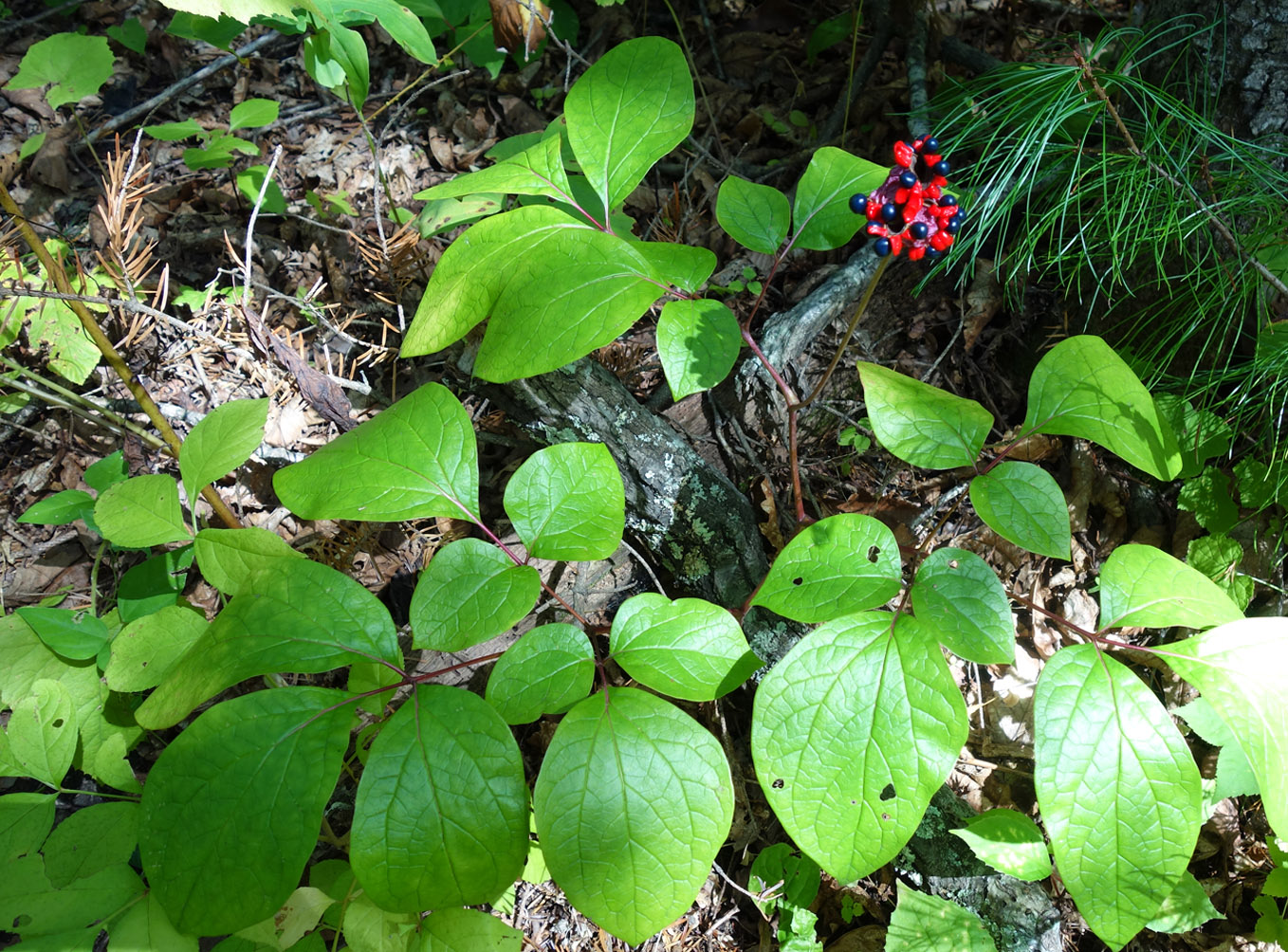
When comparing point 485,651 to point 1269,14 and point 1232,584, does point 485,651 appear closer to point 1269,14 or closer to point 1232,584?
point 1232,584

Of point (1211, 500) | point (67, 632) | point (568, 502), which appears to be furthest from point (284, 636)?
point (1211, 500)

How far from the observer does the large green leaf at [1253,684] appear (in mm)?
1261

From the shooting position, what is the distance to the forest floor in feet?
6.16

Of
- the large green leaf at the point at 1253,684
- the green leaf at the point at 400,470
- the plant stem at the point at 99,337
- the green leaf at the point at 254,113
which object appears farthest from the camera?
the green leaf at the point at 254,113

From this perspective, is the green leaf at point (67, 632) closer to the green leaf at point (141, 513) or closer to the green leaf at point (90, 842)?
the green leaf at point (141, 513)

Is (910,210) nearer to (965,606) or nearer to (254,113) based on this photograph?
(965,606)

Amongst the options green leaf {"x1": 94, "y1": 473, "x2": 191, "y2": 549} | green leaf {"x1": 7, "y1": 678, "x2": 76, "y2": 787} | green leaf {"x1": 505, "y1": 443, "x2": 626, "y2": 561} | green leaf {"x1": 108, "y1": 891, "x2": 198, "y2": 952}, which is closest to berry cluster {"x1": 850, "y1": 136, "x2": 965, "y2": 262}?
green leaf {"x1": 505, "y1": 443, "x2": 626, "y2": 561}

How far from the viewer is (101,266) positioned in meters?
2.33

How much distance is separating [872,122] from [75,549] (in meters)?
3.01

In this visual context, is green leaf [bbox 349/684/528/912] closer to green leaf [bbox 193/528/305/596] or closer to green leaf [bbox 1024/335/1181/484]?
green leaf [bbox 193/528/305/596]

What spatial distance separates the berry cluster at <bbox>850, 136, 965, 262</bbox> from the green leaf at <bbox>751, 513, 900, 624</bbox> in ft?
1.72

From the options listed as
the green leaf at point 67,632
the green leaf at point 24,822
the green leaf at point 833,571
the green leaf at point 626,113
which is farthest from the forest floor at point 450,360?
the green leaf at point 626,113

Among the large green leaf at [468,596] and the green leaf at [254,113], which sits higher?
the green leaf at [254,113]

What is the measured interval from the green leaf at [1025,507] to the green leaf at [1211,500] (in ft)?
2.98
